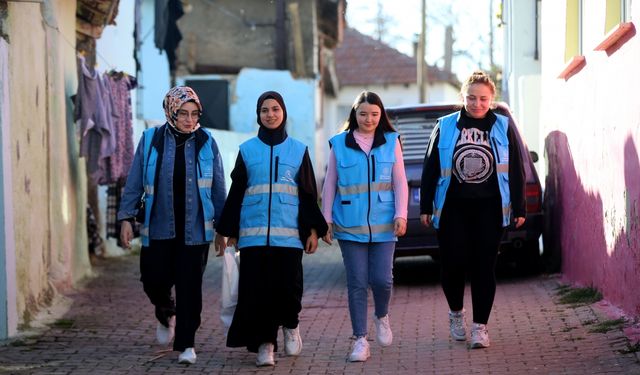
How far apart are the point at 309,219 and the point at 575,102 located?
4306mm

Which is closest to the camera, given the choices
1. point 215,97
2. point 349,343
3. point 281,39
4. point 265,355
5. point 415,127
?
point 265,355

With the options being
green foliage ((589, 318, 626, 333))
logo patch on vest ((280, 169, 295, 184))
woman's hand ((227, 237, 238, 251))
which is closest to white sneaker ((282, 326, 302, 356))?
woman's hand ((227, 237, 238, 251))

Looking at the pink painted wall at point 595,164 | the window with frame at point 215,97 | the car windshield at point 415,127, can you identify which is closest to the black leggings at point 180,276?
the pink painted wall at point 595,164

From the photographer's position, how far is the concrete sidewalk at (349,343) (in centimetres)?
727

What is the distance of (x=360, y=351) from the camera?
7500 mm

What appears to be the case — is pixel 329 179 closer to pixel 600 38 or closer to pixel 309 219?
pixel 309 219

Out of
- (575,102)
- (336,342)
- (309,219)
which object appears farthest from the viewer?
(575,102)

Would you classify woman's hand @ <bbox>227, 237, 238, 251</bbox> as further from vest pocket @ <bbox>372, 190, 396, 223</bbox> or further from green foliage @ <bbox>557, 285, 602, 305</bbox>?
green foliage @ <bbox>557, 285, 602, 305</bbox>

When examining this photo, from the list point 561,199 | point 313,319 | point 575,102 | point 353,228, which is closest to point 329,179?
point 353,228

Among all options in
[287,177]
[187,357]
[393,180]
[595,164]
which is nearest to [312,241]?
[287,177]

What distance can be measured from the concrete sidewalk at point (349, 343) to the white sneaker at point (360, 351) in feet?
0.22

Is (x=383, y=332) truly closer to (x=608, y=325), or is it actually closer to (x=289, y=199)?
(x=289, y=199)

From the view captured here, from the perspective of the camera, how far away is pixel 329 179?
772 cm

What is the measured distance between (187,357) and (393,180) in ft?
5.62
